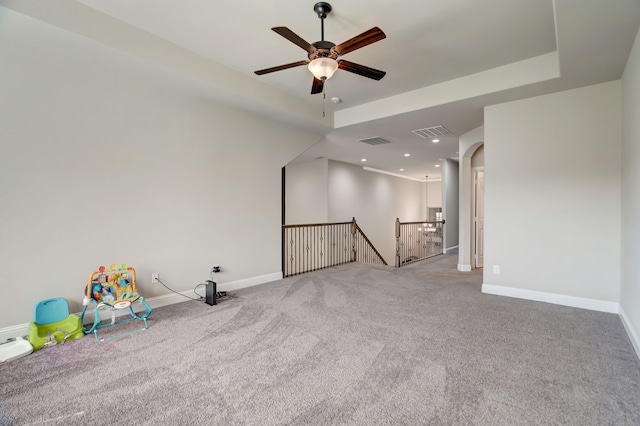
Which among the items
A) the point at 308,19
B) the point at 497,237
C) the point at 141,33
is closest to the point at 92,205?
the point at 141,33

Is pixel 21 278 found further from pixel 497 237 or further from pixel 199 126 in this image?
pixel 497 237

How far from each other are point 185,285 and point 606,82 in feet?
19.2

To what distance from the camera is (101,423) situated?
5.43 feet

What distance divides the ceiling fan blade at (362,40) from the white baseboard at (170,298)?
350 cm

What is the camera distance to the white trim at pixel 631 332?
8.11 ft

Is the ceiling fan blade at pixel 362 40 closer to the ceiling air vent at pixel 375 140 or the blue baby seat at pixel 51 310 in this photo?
the blue baby seat at pixel 51 310

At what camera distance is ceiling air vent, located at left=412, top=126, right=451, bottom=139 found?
5.42 meters

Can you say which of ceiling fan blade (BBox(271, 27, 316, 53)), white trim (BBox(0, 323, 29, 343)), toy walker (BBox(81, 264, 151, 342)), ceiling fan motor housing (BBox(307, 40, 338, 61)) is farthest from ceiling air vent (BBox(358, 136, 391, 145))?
white trim (BBox(0, 323, 29, 343))

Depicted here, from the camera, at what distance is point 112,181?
10.8 ft

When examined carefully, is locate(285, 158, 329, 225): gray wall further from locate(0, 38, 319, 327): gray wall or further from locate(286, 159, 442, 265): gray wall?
locate(0, 38, 319, 327): gray wall

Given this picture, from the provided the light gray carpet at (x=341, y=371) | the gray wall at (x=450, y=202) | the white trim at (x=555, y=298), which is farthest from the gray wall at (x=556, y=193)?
the gray wall at (x=450, y=202)

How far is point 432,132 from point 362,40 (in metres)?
3.90

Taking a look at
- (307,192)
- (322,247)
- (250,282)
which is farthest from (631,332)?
(307,192)

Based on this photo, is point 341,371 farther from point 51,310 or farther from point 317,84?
point 51,310
